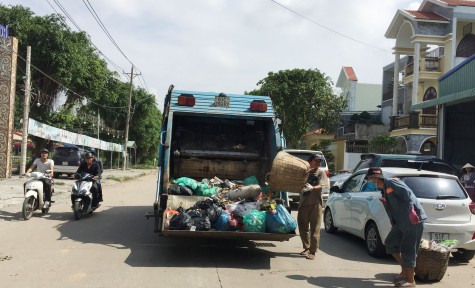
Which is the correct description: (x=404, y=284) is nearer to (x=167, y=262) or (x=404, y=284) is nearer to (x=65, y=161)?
(x=167, y=262)

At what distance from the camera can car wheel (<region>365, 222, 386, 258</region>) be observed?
7.74 metres

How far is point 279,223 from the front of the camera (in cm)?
704

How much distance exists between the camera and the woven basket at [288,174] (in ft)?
24.8

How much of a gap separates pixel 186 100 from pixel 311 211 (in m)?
3.07

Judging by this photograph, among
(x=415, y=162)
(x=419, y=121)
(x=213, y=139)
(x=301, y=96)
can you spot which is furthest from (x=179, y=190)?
(x=301, y=96)

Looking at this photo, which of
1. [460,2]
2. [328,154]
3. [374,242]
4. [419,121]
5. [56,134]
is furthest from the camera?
Result: [328,154]

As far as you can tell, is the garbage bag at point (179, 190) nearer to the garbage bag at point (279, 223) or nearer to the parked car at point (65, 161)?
the garbage bag at point (279, 223)

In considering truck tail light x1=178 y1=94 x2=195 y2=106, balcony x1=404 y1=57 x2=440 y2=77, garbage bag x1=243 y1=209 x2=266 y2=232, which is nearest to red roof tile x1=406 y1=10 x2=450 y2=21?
balcony x1=404 y1=57 x2=440 y2=77

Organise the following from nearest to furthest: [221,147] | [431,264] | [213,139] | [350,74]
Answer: [431,264]
[221,147]
[213,139]
[350,74]

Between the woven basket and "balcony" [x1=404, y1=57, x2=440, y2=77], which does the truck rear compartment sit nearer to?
the woven basket

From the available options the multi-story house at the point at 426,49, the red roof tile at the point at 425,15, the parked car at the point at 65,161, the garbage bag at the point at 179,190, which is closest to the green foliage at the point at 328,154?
the multi-story house at the point at 426,49

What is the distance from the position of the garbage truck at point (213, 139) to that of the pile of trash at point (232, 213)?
0.35 metres

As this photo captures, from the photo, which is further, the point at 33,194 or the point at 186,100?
the point at 33,194

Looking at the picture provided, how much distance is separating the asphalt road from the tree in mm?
21747
